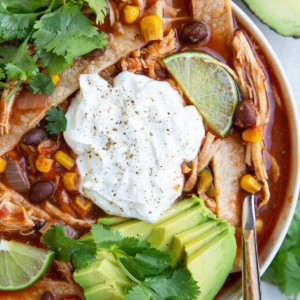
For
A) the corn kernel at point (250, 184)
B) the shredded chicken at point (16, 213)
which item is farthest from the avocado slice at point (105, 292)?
the corn kernel at point (250, 184)

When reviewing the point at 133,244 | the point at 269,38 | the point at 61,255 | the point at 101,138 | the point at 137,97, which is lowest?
the point at 61,255

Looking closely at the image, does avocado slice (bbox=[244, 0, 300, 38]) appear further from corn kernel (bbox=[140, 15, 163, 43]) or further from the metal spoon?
the metal spoon

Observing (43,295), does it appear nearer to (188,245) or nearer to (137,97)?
(188,245)

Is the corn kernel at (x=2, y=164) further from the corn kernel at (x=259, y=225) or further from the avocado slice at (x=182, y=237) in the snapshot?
the corn kernel at (x=259, y=225)

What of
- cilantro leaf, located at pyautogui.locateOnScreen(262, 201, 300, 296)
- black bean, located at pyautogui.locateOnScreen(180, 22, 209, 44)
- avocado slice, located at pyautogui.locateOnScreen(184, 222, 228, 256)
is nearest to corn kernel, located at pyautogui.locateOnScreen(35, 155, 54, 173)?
avocado slice, located at pyautogui.locateOnScreen(184, 222, 228, 256)

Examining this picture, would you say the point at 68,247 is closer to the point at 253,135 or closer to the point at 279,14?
the point at 253,135

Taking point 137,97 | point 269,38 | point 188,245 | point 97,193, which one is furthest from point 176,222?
point 269,38
